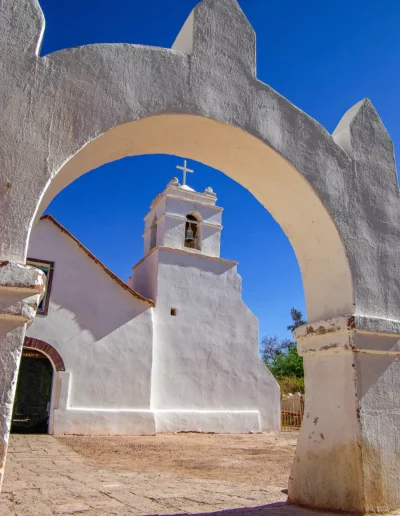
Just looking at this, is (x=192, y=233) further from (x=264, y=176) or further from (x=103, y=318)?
(x=264, y=176)

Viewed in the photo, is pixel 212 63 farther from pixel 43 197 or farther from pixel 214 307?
pixel 214 307

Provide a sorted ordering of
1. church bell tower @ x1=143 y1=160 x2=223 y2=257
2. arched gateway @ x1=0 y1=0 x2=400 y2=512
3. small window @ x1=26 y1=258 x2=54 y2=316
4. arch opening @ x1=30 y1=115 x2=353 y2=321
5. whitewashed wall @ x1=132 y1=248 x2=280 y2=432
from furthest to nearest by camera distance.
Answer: church bell tower @ x1=143 y1=160 x2=223 y2=257 → whitewashed wall @ x1=132 y1=248 x2=280 y2=432 → small window @ x1=26 y1=258 x2=54 y2=316 → arch opening @ x1=30 y1=115 x2=353 y2=321 → arched gateway @ x1=0 y1=0 x2=400 y2=512

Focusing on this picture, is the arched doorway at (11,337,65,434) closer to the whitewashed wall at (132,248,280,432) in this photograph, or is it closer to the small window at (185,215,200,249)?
the whitewashed wall at (132,248,280,432)

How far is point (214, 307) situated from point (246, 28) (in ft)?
35.6

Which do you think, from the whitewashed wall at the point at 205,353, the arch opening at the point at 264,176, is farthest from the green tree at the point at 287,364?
the arch opening at the point at 264,176

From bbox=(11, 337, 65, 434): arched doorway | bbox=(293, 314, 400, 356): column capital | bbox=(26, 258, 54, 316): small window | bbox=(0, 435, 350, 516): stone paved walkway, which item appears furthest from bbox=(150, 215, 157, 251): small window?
bbox=(293, 314, 400, 356): column capital

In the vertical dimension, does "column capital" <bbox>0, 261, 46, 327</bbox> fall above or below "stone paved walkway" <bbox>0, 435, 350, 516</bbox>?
above

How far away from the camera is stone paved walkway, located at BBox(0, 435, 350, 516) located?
9.89ft

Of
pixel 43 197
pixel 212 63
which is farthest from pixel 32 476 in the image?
pixel 212 63

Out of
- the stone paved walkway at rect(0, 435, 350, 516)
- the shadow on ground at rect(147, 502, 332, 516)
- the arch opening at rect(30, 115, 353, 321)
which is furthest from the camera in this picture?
the stone paved walkway at rect(0, 435, 350, 516)

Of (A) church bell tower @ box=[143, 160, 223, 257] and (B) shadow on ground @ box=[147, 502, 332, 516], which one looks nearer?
(B) shadow on ground @ box=[147, 502, 332, 516]

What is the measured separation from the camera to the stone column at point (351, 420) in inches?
111

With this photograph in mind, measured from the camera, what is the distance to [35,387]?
10.9 meters

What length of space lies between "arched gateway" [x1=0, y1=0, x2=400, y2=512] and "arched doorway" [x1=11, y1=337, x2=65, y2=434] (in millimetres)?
8664
